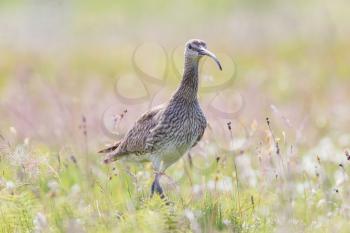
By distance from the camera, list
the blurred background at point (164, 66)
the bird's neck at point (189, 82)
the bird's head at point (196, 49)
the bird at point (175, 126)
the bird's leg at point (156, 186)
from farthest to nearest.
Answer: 1. the blurred background at point (164, 66)
2. the bird's neck at point (189, 82)
3. the bird at point (175, 126)
4. the bird's head at point (196, 49)
5. the bird's leg at point (156, 186)

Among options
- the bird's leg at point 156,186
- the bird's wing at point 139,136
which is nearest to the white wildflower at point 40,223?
the bird's leg at point 156,186

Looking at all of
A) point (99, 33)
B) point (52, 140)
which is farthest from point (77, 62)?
point (52, 140)

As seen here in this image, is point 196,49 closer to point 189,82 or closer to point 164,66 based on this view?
point 189,82

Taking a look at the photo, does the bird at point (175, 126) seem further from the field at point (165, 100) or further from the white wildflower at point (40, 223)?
the white wildflower at point (40, 223)

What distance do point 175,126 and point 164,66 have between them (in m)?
11.4

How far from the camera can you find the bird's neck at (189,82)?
8023mm

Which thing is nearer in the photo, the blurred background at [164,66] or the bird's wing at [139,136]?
the bird's wing at [139,136]

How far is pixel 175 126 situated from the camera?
310 inches

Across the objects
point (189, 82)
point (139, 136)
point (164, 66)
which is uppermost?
point (164, 66)

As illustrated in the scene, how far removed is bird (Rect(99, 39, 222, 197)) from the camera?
309 inches

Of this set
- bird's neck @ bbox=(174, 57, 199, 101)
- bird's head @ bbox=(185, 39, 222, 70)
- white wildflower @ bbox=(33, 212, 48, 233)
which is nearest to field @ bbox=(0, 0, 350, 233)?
white wildflower @ bbox=(33, 212, 48, 233)

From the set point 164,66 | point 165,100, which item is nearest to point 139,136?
point 165,100

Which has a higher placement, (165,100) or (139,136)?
(165,100)

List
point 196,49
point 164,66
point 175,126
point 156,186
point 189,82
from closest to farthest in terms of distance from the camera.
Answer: point 156,186
point 196,49
point 175,126
point 189,82
point 164,66
